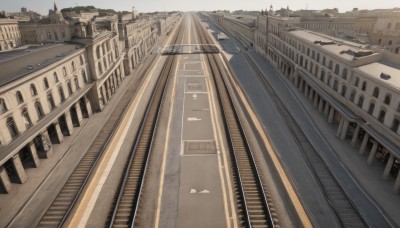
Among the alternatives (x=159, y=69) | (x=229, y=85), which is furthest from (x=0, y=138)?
(x=159, y=69)

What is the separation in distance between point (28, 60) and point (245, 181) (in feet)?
110

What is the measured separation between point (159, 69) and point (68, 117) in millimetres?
39187

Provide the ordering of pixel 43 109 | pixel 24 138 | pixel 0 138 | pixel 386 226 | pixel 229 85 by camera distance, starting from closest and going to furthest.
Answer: pixel 386 226, pixel 0 138, pixel 24 138, pixel 43 109, pixel 229 85

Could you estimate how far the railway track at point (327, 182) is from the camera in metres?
23.1

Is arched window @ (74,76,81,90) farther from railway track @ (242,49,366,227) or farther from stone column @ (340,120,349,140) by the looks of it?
stone column @ (340,120,349,140)

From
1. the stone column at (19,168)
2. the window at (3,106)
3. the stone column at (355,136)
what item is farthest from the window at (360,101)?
the window at (3,106)

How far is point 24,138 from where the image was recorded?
27750mm

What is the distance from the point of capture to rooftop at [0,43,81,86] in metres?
29.7

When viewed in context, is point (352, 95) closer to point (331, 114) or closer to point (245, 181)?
point (331, 114)

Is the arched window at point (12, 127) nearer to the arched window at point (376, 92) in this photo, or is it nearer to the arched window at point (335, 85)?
the arched window at point (376, 92)

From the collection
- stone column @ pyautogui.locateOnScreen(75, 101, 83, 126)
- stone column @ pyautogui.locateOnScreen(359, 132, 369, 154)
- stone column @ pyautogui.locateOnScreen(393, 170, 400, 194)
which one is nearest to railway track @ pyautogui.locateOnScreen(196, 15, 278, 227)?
stone column @ pyautogui.locateOnScreen(393, 170, 400, 194)

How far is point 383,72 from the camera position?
3259 centimetres

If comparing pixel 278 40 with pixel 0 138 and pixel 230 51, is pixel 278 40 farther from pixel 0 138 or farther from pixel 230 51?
pixel 0 138

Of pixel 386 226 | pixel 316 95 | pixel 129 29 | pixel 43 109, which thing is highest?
pixel 129 29
